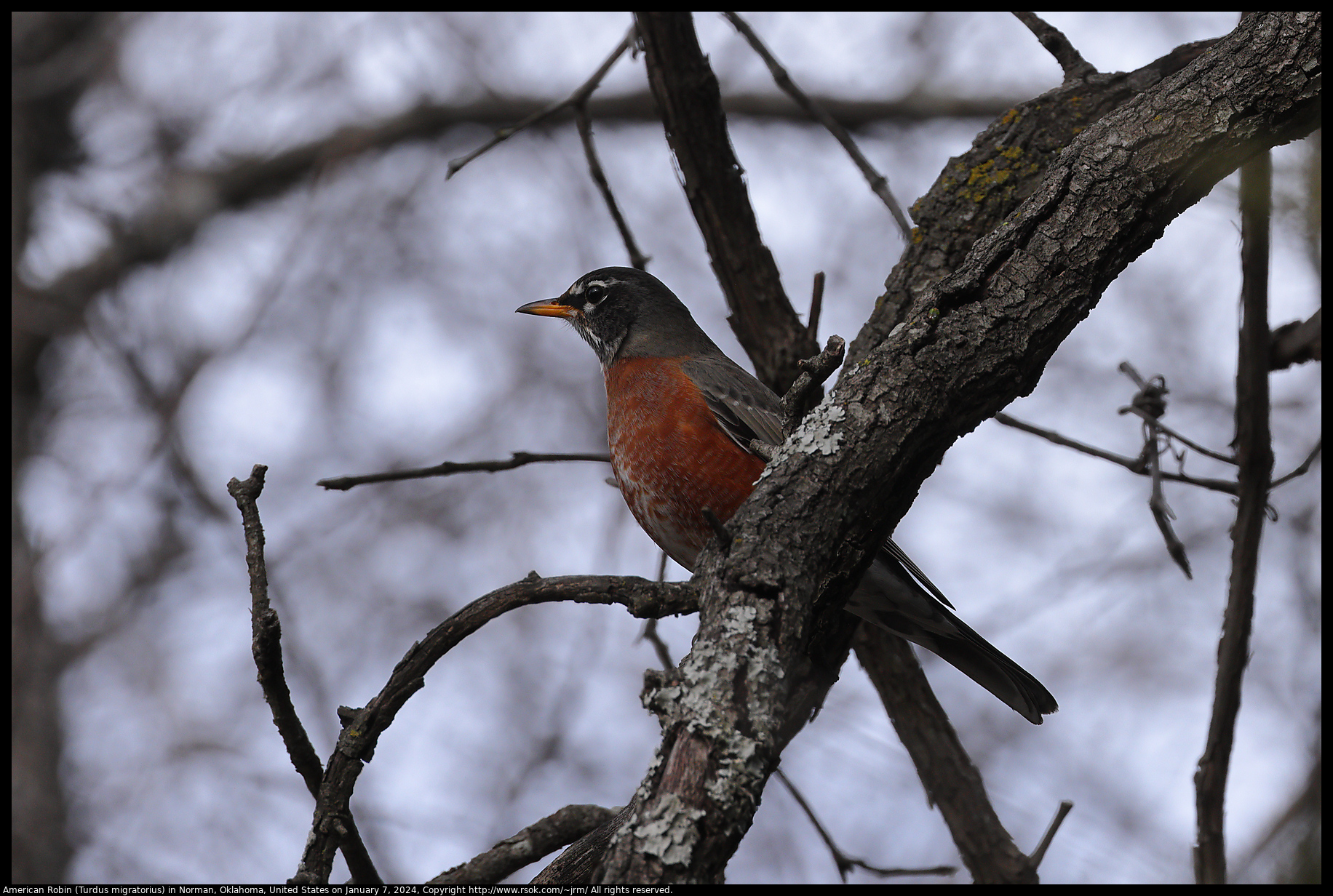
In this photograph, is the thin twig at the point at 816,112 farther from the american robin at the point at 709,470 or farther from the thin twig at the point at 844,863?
the thin twig at the point at 844,863

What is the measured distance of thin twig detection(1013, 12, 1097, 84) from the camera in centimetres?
337

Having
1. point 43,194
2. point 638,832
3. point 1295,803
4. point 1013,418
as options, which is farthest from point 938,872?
point 43,194

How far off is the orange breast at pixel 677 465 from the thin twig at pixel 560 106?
112cm

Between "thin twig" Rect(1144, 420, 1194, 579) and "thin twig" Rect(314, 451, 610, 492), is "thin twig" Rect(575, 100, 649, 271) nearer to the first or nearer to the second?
"thin twig" Rect(314, 451, 610, 492)

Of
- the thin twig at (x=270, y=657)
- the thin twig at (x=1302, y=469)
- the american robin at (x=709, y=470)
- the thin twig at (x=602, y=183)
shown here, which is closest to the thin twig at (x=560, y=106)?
the thin twig at (x=602, y=183)

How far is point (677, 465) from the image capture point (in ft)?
12.0

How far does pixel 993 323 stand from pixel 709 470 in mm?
1714

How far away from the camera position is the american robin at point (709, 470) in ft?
11.0

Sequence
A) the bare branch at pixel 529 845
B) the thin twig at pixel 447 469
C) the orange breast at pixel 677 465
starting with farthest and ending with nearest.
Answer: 1. the orange breast at pixel 677 465
2. the thin twig at pixel 447 469
3. the bare branch at pixel 529 845

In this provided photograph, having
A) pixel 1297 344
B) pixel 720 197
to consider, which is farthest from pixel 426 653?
pixel 1297 344

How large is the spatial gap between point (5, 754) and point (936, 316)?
19.6 feet

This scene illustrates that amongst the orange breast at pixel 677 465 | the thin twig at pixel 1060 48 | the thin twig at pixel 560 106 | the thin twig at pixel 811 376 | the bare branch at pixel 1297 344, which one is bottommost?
the thin twig at pixel 811 376

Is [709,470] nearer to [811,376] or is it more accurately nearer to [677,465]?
[677,465]

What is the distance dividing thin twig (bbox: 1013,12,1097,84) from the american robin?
1549mm
